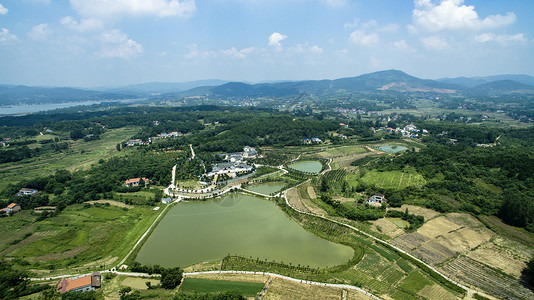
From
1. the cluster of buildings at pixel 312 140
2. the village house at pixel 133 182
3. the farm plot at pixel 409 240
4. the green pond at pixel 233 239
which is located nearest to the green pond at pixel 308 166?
the cluster of buildings at pixel 312 140

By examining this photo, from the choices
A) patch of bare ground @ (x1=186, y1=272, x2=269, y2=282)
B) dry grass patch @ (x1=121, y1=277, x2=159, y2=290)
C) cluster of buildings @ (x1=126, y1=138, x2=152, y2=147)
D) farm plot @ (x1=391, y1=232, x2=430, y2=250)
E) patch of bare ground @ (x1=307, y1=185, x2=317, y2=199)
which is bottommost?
farm plot @ (x1=391, y1=232, x2=430, y2=250)

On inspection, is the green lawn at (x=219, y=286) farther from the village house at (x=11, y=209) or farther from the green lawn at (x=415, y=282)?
the village house at (x=11, y=209)

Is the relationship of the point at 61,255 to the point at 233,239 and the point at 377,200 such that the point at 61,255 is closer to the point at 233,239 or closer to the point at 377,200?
the point at 233,239

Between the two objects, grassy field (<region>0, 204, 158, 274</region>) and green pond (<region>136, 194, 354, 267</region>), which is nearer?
grassy field (<region>0, 204, 158, 274</region>)

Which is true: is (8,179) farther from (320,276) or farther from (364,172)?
(364,172)

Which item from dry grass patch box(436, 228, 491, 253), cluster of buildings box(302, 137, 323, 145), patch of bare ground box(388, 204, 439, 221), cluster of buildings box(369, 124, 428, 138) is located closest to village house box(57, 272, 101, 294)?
dry grass patch box(436, 228, 491, 253)

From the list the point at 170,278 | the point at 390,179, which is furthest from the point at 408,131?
the point at 170,278

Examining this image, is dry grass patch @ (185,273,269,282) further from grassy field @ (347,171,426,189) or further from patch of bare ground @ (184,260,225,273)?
grassy field @ (347,171,426,189)
